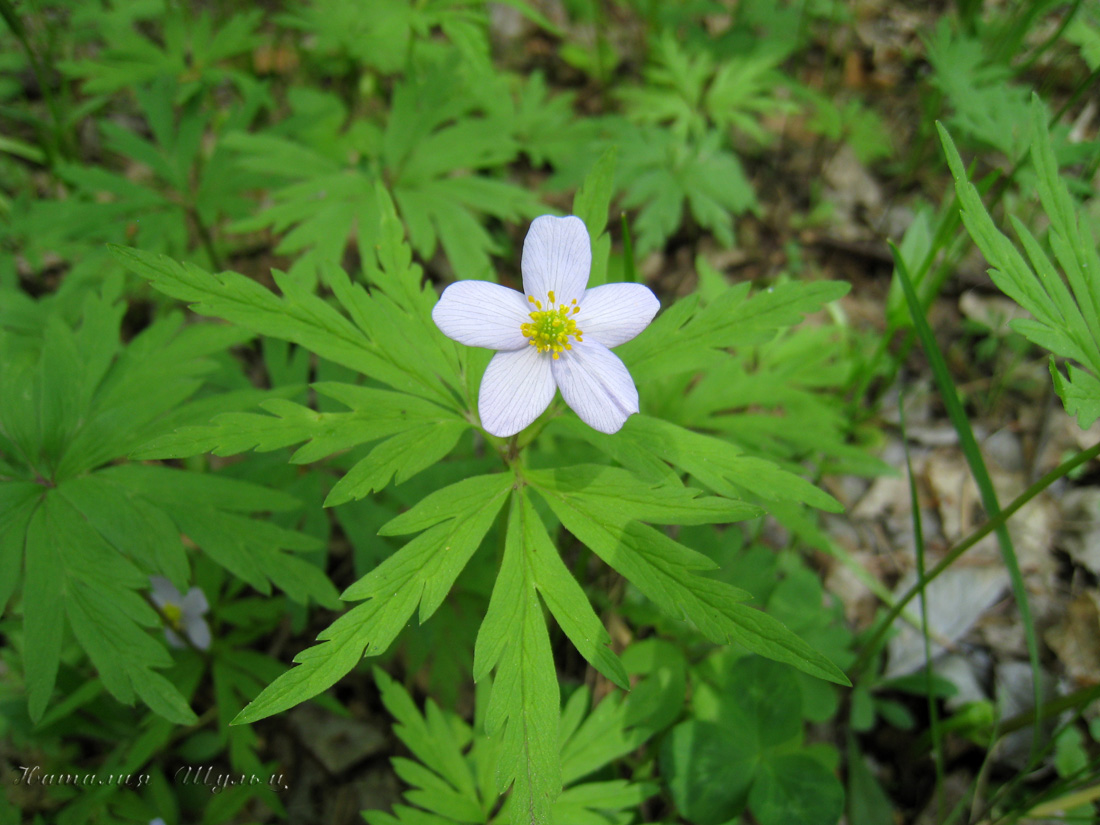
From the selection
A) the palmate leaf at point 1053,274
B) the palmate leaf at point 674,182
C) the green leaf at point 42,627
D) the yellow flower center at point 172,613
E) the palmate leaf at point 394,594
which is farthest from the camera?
the palmate leaf at point 674,182

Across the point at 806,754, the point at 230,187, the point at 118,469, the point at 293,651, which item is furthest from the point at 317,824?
the point at 230,187

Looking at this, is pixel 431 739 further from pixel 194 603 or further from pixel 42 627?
pixel 42 627

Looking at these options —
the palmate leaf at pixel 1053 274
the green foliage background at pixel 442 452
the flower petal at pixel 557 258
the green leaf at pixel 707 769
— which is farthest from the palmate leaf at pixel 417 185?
the green leaf at pixel 707 769

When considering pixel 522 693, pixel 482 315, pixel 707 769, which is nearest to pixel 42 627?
pixel 522 693

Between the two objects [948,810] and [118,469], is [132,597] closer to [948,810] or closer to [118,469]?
[118,469]

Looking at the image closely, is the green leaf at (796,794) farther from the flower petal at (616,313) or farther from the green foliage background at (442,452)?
the flower petal at (616,313)

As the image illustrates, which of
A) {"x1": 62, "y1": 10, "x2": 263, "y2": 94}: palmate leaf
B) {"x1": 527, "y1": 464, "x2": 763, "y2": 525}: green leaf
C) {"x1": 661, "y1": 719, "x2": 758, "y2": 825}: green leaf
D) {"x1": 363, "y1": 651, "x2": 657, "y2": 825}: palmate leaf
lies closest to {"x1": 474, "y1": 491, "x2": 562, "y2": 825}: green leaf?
{"x1": 527, "y1": 464, "x2": 763, "y2": 525}: green leaf
